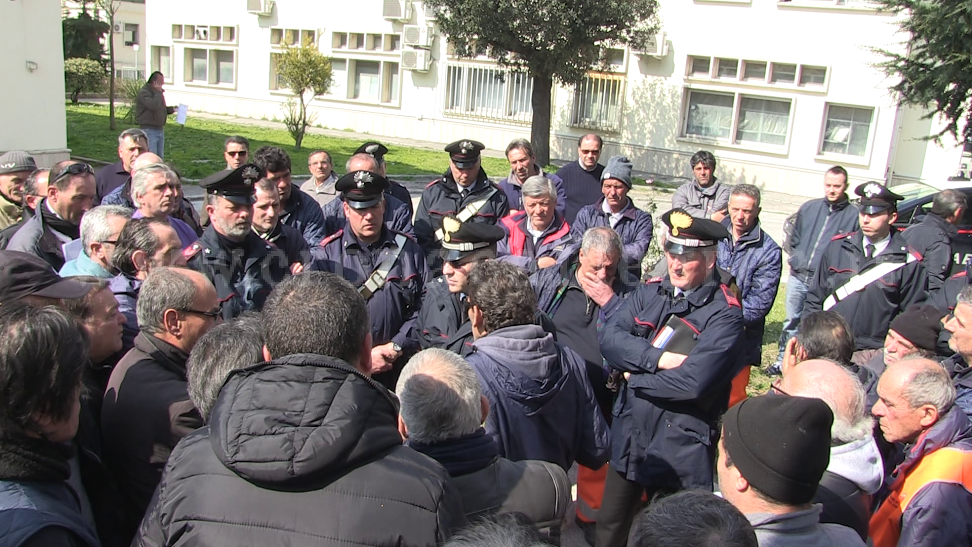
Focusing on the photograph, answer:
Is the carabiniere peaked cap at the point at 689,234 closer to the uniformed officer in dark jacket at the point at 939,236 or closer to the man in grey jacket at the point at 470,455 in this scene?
the man in grey jacket at the point at 470,455

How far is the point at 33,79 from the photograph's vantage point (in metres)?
12.7

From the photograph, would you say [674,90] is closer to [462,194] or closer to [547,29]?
[547,29]

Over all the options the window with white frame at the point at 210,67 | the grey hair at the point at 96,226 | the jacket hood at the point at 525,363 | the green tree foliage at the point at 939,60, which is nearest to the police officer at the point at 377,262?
the grey hair at the point at 96,226

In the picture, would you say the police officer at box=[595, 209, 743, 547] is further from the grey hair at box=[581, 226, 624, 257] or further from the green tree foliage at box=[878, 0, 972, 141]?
the green tree foliage at box=[878, 0, 972, 141]

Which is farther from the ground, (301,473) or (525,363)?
(301,473)

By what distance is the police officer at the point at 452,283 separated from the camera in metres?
4.13

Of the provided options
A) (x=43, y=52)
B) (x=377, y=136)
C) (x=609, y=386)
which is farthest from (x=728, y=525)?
(x=377, y=136)

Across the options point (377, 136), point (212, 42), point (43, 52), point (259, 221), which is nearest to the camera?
point (259, 221)

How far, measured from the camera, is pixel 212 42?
33375 mm

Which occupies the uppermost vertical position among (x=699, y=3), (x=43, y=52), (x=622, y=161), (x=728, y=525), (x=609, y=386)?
(x=699, y=3)

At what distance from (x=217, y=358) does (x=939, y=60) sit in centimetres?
1399

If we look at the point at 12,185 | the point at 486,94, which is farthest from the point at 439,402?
the point at 486,94

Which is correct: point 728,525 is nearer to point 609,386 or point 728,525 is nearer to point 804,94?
point 609,386

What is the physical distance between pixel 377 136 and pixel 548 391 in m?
27.0
